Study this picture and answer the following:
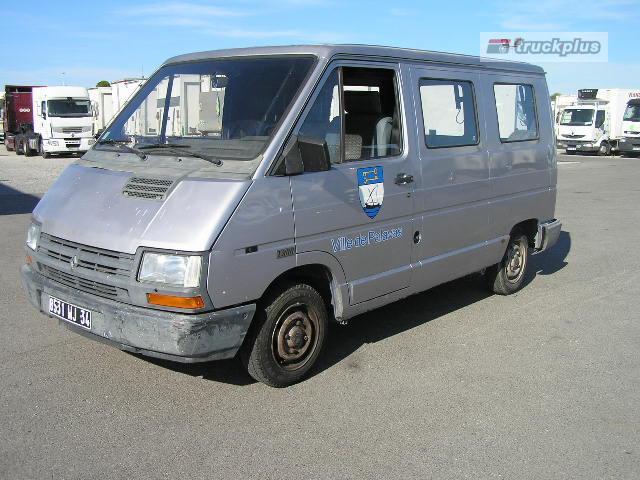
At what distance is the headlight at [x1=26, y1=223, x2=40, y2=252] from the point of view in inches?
179

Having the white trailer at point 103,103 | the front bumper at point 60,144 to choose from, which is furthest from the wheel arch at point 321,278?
the white trailer at point 103,103

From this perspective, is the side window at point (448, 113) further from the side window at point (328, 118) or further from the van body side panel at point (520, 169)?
the side window at point (328, 118)

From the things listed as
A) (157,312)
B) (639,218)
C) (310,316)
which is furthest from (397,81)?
(639,218)

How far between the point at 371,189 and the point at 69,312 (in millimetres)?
2272

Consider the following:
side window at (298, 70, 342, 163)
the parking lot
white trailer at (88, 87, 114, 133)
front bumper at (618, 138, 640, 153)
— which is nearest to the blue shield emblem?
side window at (298, 70, 342, 163)

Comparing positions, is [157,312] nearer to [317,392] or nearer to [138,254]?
[138,254]

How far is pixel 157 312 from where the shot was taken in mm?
3854

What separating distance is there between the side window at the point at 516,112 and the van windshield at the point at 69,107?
24127mm

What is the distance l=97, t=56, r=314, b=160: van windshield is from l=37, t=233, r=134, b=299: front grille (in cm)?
91

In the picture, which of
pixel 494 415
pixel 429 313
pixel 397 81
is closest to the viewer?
pixel 494 415

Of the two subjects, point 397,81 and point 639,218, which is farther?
point 639,218

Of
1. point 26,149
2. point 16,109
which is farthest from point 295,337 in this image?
point 16,109

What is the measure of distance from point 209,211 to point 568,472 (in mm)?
2491

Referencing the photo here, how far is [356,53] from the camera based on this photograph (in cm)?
471
